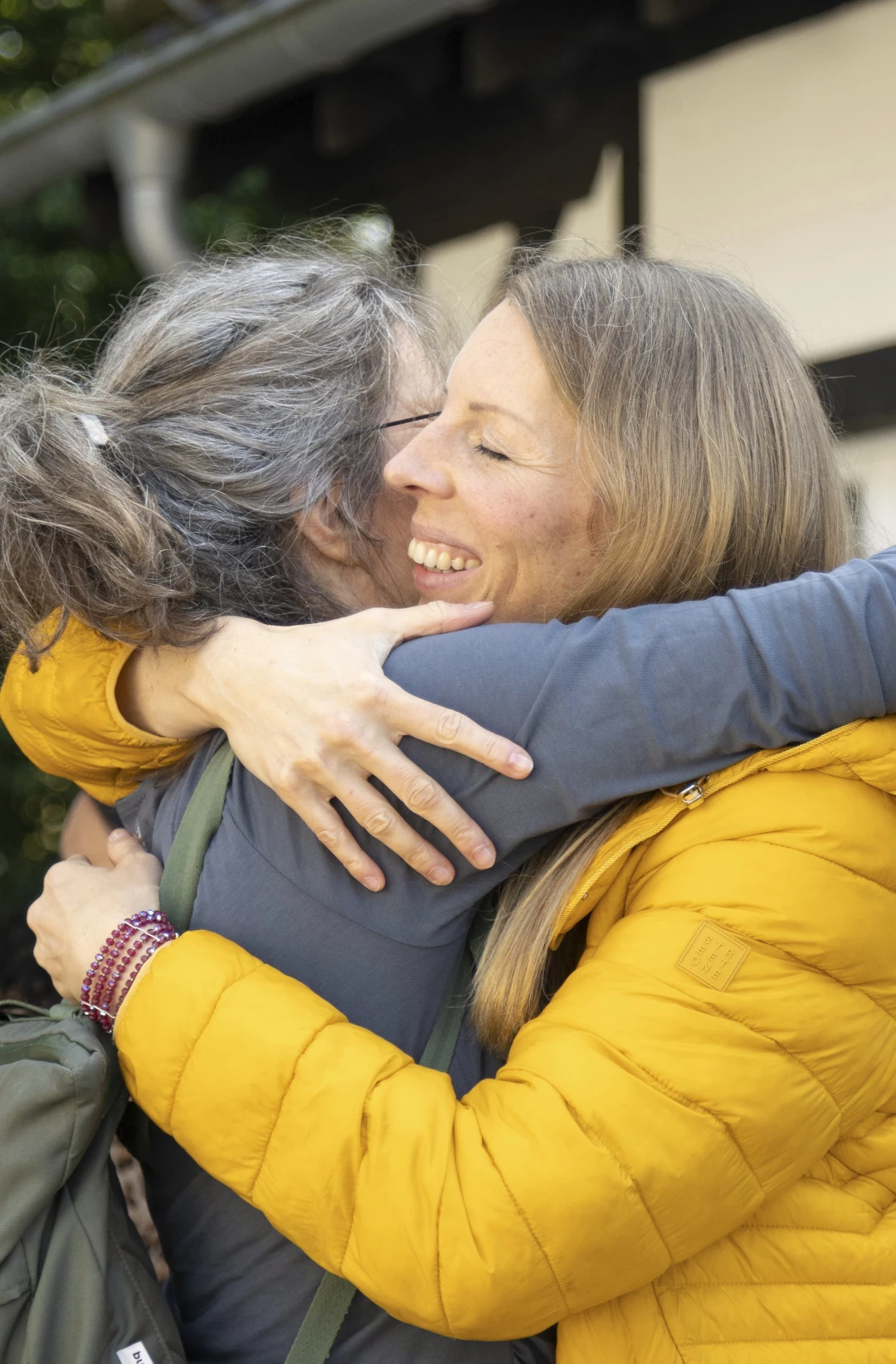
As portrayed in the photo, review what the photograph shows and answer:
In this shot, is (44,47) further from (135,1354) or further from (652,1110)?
(652,1110)

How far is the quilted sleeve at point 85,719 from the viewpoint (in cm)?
167

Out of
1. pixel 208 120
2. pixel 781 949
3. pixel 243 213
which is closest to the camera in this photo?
pixel 781 949

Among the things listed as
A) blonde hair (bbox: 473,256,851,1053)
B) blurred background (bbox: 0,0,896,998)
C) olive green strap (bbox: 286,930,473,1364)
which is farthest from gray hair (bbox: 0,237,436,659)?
olive green strap (bbox: 286,930,473,1364)

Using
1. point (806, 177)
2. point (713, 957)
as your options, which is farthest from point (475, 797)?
point (806, 177)

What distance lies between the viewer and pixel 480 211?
4594 mm

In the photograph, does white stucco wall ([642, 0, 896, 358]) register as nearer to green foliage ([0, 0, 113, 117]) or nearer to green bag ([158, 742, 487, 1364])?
green bag ([158, 742, 487, 1364])

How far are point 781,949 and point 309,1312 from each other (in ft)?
2.10

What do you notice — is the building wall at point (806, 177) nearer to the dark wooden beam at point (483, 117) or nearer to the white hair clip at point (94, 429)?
the dark wooden beam at point (483, 117)

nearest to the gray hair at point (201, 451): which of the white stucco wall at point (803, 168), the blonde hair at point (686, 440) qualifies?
the blonde hair at point (686, 440)

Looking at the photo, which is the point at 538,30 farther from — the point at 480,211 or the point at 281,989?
→ the point at 281,989

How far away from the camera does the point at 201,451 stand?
170 centimetres

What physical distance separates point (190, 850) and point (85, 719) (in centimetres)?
32

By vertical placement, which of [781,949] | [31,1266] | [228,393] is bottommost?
[31,1266]

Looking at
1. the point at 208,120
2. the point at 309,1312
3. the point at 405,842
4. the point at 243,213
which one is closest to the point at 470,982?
the point at 405,842
